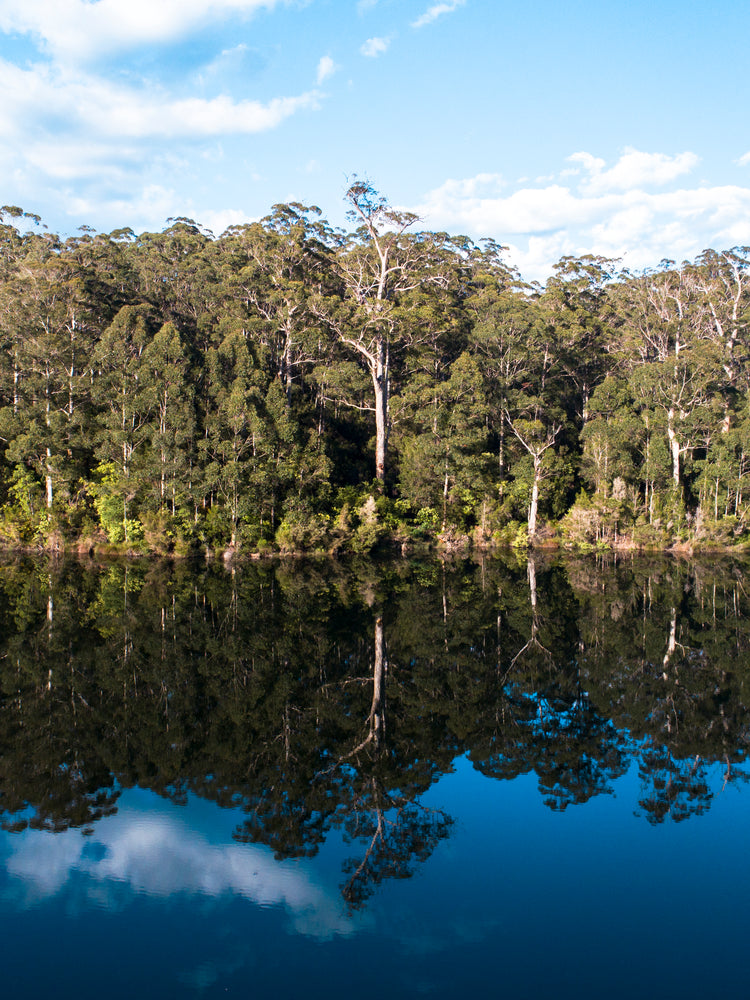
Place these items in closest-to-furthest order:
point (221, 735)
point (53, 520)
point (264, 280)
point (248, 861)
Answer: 1. point (248, 861)
2. point (221, 735)
3. point (53, 520)
4. point (264, 280)

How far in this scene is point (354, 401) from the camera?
36375 millimetres

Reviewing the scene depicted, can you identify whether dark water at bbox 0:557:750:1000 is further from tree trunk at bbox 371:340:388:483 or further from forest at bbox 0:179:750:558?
tree trunk at bbox 371:340:388:483

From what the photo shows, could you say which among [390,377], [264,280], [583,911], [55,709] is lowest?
[583,911]

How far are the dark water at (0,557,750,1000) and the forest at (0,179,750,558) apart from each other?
40.6 ft

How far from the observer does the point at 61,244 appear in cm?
4509

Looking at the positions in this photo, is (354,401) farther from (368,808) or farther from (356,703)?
(368,808)

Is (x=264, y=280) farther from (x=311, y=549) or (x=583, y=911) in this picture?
(x=583, y=911)

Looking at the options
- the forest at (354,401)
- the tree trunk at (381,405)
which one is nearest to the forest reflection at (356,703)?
the forest at (354,401)

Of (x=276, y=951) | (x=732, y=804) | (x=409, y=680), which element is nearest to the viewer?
(x=276, y=951)

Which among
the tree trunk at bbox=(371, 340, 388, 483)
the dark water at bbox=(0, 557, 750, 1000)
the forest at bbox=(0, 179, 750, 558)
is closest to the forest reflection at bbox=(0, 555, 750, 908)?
the dark water at bbox=(0, 557, 750, 1000)

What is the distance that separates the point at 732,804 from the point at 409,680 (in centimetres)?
535

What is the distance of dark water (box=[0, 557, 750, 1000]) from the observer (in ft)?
19.1

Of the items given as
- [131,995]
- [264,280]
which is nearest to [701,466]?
[264,280]

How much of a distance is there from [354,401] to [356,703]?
26380 mm
